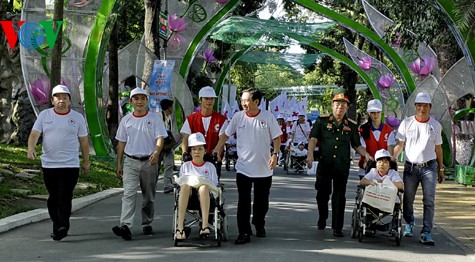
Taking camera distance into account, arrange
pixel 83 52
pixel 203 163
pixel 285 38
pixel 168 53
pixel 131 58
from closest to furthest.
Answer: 1. pixel 203 163
2. pixel 83 52
3. pixel 131 58
4. pixel 168 53
5. pixel 285 38

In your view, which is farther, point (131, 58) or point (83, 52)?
point (131, 58)

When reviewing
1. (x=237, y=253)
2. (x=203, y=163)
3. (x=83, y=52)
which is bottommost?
(x=237, y=253)

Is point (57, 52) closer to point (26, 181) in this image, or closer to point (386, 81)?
point (26, 181)

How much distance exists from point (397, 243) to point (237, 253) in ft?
7.12

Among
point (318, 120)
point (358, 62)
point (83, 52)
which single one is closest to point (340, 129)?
point (318, 120)

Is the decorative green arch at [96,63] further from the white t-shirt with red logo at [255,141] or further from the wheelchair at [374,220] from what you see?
the wheelchair at [374,220]

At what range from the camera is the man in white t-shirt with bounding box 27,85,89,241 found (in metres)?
9.70

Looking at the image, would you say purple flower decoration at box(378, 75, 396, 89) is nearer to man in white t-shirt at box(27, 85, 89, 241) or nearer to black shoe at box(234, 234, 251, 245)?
black shoe at box(234, 234, 251, 245)

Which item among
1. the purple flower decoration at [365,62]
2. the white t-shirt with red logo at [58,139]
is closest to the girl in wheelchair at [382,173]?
the white t-shirt with red logo at [58,139]

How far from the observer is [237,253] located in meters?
8.80

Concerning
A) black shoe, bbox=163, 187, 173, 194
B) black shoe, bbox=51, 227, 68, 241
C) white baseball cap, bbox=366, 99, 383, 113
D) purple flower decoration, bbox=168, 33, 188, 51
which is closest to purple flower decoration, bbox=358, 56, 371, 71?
purple flower decoration, bbox=168, 33, 188, 51

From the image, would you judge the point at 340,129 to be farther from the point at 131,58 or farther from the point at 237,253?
the point at 131,58

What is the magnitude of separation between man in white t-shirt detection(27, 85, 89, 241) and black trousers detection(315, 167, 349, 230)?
3126 mm

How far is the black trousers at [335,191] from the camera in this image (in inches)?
411
